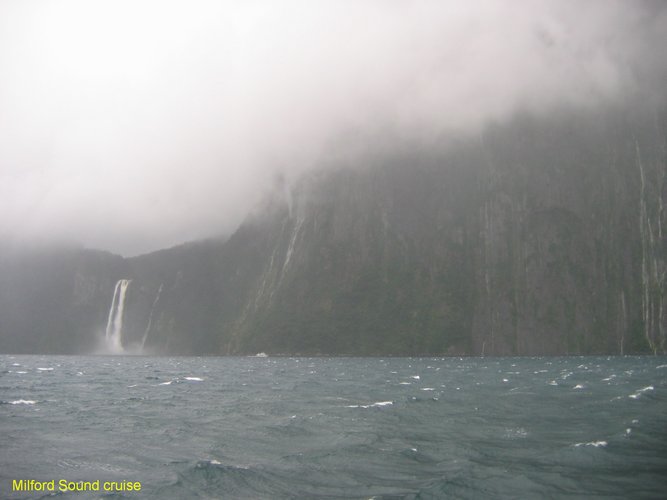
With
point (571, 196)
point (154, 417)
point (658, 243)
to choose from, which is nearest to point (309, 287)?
point (571, 196)

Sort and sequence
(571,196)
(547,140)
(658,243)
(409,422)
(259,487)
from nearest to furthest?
(259,487), (409,422), (658,243), (571,196), (547,140)

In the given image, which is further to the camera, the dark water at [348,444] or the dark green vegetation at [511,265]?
the dark green vegetation at [511,265]

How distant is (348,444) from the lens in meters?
25.7

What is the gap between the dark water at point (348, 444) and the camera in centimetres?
1884

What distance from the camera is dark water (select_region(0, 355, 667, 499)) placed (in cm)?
1884

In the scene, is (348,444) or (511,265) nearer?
(348,444)

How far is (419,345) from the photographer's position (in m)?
171

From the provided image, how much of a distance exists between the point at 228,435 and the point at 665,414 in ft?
72.1

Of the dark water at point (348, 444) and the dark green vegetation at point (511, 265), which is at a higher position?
the dark green vegetation at point (511, 265)

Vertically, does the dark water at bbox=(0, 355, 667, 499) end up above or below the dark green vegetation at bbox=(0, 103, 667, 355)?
below

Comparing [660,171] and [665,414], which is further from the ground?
[660,171]

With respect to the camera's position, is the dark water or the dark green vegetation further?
the dark green vegetation

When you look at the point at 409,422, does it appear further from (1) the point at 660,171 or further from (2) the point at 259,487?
(1) the point at 660,171

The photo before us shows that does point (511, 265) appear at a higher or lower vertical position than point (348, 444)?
higher
